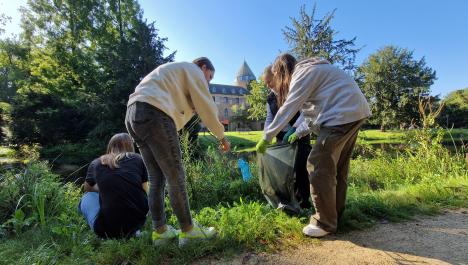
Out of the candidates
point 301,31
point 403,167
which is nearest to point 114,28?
point 301,31

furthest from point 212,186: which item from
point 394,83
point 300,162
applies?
point 394,83

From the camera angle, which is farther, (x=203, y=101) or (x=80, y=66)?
(x=80, y=66)

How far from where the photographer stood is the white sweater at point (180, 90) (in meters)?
2.35

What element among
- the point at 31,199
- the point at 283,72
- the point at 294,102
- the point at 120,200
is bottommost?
the point at 31,199

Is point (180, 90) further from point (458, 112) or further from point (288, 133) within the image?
point (458, 112)

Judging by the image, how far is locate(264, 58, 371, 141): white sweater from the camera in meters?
2.40

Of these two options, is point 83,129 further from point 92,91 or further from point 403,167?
point 403,167

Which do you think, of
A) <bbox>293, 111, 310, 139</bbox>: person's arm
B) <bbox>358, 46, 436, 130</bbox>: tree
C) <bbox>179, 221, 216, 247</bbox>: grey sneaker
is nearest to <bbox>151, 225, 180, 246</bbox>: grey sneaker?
<bbox>179, 221, 216, 247</bbox>: grey sneaker

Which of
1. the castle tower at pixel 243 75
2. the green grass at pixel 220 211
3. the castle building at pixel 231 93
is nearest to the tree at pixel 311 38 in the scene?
the green grass at pixel 220 211

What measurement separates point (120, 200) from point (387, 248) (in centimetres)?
221

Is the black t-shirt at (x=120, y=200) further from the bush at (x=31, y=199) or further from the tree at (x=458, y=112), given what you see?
the tree at (x=458, y=112)

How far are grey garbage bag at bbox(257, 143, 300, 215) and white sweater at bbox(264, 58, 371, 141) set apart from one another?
0.50 m

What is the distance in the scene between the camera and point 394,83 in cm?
3238

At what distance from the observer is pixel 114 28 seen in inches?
920
